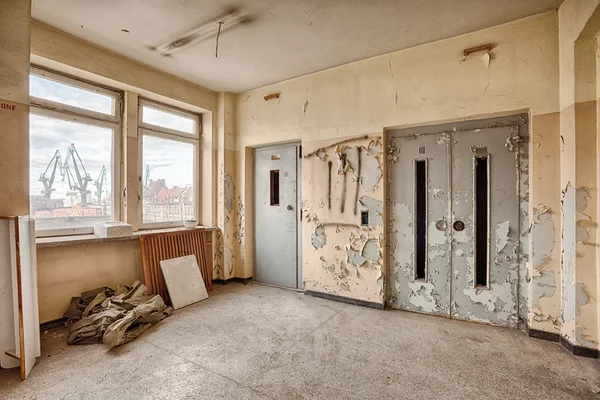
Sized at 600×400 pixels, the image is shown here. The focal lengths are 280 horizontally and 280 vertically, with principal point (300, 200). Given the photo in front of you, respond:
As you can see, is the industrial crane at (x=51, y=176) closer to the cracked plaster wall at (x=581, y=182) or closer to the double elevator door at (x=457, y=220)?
the double elevator door at (x=457, y=220)

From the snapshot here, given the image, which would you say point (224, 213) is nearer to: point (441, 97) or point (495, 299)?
point (441, 97)

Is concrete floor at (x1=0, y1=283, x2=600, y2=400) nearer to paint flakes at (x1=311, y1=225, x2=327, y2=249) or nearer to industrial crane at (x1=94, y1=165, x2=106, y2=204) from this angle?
paint flakes at (x1=311, y1=225, x2=327, y2=249)

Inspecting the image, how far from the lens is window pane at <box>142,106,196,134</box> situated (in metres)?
3.73

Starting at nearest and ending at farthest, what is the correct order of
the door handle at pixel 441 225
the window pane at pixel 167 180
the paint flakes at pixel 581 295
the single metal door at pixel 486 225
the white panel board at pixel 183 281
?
1. the paint flakes at pixel 581 295
2. the single metal door at pixel 486 225
3. the door handle at pixel 441 225
4. the white panel board at pixel 183 281
5. the window pane at pixel 167 180

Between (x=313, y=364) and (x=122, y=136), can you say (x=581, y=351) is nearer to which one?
(x=313, y=364)

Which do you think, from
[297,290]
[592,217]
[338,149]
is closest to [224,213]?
[297,290]

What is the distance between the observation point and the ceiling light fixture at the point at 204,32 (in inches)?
101

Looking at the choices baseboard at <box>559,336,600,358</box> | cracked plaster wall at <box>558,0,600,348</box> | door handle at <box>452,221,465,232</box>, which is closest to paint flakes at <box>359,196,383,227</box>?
door handle at <box>452,221,465,232</box>

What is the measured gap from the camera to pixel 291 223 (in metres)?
4.01

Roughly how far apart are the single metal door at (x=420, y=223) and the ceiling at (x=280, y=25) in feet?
3.57

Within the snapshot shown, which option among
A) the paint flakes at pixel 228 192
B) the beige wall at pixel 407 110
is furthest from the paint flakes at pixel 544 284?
the paint flakes at pixel 228 192

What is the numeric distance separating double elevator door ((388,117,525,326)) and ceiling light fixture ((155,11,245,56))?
2.04 m

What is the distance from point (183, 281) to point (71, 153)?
1896 millimetres

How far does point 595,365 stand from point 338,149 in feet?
9.51
